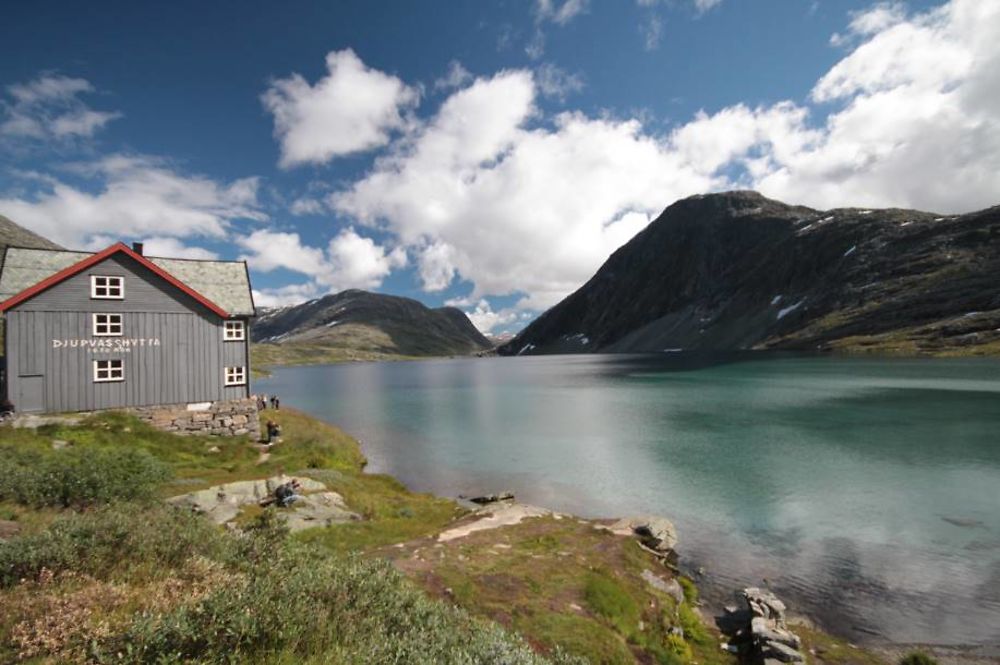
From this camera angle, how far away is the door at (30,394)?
32.8m

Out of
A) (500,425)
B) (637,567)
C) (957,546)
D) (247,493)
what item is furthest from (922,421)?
(247,493)

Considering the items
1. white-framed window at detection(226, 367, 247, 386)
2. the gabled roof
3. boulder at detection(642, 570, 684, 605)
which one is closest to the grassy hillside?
boulder at detection(642, 570, 684, 605)

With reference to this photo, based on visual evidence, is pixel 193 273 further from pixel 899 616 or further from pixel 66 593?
pixel 899 616

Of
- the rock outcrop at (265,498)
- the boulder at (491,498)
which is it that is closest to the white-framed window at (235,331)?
the rock outcrop at (265,498)

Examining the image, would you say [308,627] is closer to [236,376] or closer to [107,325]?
[107,325]

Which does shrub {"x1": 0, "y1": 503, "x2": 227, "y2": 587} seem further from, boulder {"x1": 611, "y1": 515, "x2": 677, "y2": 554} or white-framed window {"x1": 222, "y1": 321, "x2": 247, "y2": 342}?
white-framed window {"x1": 222, "y1": 321, "x2": 247, "y2": 342}

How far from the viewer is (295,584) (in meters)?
7.96

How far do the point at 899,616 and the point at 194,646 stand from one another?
24.2 meters

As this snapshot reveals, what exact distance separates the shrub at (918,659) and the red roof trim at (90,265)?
145 feet

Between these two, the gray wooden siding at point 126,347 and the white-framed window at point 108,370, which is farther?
the white-framed window at point 108,370

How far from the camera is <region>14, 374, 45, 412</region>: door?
3284 centimetres

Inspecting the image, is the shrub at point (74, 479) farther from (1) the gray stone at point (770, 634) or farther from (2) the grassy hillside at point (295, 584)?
(1) the gray stone at point (770, 634)

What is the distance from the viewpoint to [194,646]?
6395mm

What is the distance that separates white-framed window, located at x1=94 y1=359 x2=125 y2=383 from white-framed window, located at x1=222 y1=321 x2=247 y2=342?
23.1 ft
